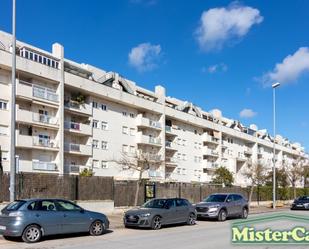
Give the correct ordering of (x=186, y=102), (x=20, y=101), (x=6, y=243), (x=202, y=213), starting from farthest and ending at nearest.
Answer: (x=186, y=102) → (x=20, y=101) → (x=202, y=213) → (x=6, y=243)

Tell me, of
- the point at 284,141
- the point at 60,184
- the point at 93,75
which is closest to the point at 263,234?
the point at 60,184

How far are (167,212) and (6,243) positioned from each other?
27.5 feet

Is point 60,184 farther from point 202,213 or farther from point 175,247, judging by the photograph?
point 175,247

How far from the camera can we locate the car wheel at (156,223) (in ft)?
66.5

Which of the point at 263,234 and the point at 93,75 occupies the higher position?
the point at 93,75

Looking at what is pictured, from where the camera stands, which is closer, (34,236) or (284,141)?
(34,236)

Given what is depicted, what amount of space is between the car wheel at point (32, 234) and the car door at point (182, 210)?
8.37 m

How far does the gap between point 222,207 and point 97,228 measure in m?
10.4

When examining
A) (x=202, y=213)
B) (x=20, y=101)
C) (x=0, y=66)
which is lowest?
(x=202, y=213)

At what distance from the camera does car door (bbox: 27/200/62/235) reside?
51.3 ft

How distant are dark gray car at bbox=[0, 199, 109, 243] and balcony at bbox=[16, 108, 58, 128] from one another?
88.3ft

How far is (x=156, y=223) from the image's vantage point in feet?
67.1

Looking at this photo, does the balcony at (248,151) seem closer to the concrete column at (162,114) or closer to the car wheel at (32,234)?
the concrete column at (162,114)

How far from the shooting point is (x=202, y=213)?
2598 cm
